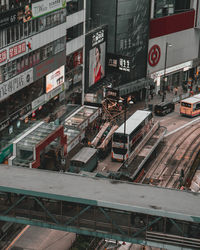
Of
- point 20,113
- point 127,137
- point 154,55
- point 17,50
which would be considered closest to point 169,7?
point 154,55

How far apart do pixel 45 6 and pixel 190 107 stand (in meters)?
33.2

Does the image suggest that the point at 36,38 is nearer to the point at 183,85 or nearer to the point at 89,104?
the point at 89,104

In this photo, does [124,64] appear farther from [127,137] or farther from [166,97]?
[127,137]

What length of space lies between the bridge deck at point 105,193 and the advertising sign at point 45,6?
2568cm

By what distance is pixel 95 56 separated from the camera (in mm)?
80938

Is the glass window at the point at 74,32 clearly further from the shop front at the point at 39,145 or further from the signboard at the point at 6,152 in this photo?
the signboard at the point at 6,152

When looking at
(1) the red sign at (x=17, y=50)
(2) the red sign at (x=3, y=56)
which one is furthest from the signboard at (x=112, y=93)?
(2) the red sign at (x=3, y=56)

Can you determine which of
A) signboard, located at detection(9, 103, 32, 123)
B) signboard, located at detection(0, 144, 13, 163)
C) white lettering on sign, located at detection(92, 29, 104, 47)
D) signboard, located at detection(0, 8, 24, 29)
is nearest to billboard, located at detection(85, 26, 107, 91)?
white lettering on sign, located at detection(92, 29, 104, 47)

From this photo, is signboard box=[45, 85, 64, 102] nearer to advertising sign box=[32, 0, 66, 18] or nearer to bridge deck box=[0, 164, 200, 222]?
advertising sign box=[32, 0, 66, 18]

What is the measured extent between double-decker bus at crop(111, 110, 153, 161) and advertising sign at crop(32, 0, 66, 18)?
52.2 feet

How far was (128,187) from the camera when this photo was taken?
38312 mm

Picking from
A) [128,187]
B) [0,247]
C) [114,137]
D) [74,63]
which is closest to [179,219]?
[128,187]

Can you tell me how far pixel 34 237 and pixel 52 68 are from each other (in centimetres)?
2277

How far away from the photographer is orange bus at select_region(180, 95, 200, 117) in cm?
8672
